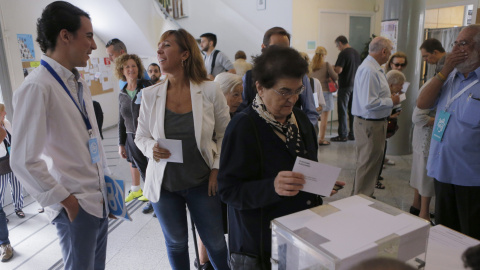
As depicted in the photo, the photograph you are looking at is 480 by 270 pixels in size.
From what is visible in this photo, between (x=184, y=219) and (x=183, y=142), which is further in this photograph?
(x=184, y=219)

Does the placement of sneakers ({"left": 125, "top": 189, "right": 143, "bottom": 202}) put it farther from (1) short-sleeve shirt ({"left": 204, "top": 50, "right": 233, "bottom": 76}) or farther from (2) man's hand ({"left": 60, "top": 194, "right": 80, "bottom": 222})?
(2) man's hand ({"left": 60, "top": 194, "right": 80, "bottom": 222})

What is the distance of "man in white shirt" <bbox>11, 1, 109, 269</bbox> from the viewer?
4.18 ft

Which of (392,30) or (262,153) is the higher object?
(392,30)

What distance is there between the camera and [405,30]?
191 inches

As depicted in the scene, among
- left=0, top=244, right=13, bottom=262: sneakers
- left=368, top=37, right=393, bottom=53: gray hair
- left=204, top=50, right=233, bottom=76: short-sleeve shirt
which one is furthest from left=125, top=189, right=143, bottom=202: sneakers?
left=368, top=37, right=393, bottom=53: gray hair

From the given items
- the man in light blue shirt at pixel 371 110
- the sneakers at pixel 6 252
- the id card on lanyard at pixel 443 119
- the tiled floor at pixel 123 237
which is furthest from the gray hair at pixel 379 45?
the sneakers at pixel 6 252

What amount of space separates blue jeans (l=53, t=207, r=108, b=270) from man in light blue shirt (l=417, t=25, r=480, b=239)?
6.47 feet

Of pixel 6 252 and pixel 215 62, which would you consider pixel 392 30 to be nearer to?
pixel 215 62

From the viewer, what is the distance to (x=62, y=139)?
1387 mm

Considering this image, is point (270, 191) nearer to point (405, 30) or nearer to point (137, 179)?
point (137, 179)

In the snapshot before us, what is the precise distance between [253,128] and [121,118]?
2.41 meters

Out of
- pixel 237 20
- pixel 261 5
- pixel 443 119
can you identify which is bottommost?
pixel 443 119

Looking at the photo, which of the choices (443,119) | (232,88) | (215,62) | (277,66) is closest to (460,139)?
(443,119)

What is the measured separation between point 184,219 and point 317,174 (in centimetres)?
108
